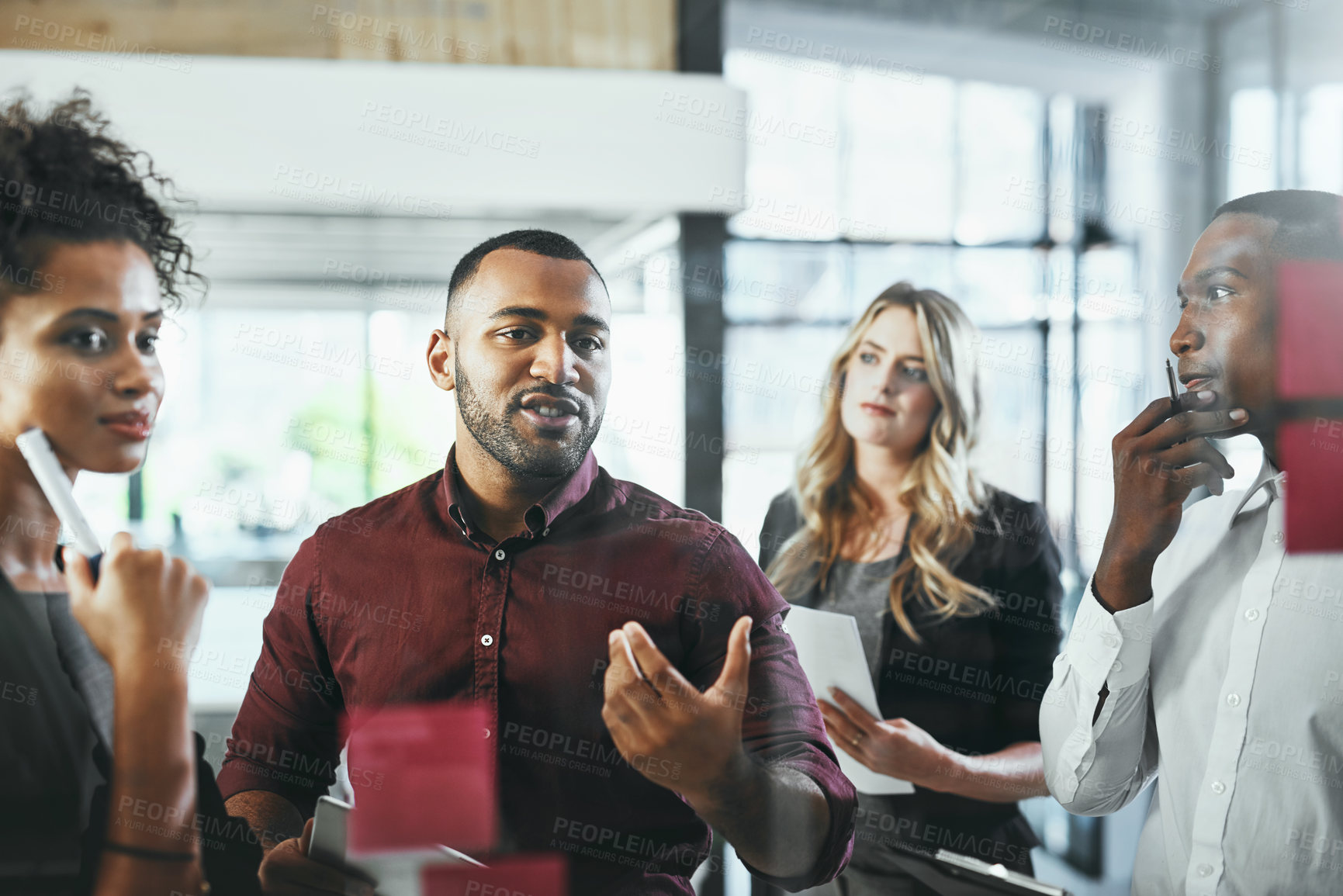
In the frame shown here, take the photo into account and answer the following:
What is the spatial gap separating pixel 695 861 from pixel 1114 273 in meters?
1.47

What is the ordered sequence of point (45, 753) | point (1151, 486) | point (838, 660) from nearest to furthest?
point (45, 753) < point (1151, 486) < point (838, 660)

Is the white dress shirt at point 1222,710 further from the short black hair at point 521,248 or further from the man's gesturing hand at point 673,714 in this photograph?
the short black hair at point 521,248

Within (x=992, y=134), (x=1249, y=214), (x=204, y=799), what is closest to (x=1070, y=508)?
(x=1249, y=214)

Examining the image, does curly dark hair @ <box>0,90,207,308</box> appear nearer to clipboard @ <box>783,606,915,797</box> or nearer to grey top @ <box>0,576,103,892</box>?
grey top @ <box>0,576,103,892</box>

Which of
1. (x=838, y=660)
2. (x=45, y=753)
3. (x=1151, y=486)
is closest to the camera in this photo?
(x=45, y=753)

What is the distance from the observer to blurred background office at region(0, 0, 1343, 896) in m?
1.77

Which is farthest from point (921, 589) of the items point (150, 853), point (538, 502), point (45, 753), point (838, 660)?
point (45, 753)

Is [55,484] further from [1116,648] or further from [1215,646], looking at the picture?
[1215,646]

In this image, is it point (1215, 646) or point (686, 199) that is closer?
point (1215, 646)

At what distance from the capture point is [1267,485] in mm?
1806

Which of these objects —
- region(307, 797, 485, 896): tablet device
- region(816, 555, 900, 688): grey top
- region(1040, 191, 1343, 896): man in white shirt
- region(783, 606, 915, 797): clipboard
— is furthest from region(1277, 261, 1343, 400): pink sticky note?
region(307, 797, 485, 896): tablet device

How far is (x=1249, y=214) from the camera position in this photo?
1.88 meters

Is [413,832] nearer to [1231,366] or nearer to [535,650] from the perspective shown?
[535,650]

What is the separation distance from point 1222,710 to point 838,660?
2.22 ft
